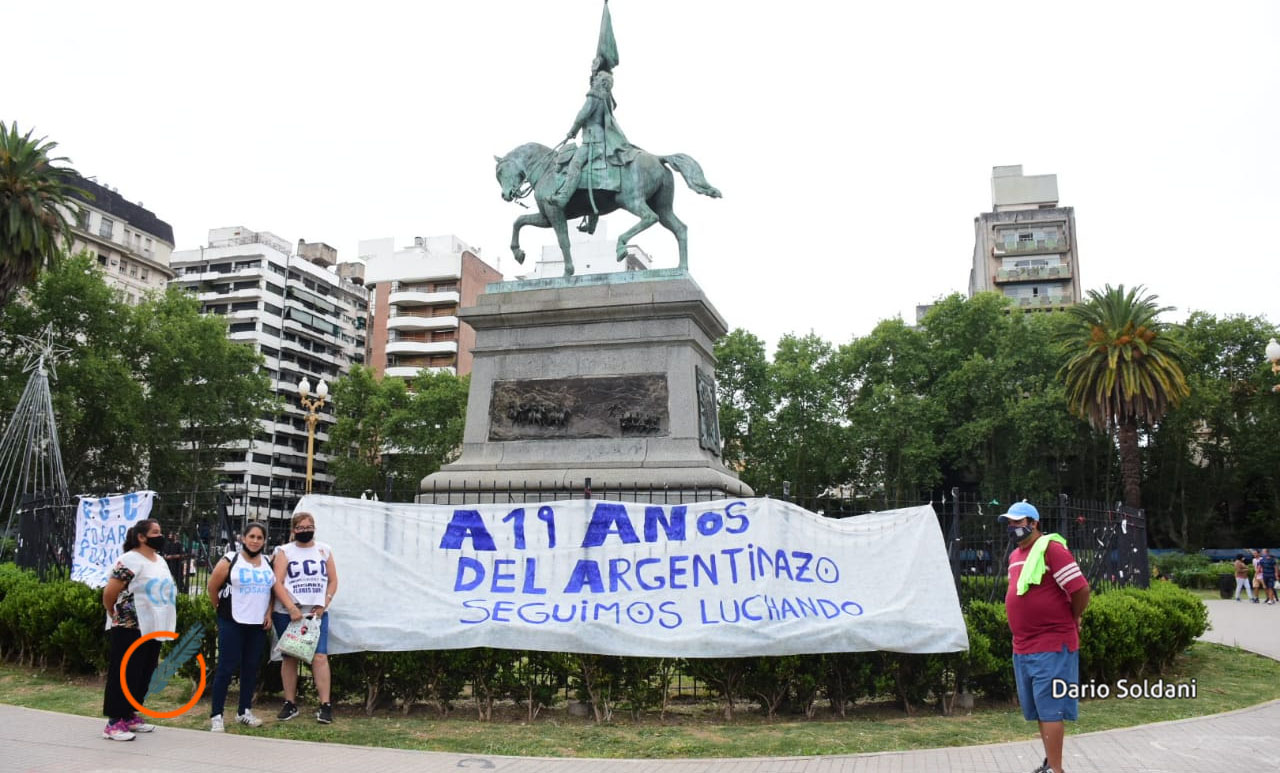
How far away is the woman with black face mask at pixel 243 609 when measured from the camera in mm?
8672

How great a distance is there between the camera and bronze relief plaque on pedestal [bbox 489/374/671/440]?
13438mm

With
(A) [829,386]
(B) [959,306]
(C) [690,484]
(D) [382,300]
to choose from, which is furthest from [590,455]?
(D) [382,300]

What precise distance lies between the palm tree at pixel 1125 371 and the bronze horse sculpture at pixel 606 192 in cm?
3149

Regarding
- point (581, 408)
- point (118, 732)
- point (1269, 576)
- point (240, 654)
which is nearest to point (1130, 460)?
point (1269, 576)

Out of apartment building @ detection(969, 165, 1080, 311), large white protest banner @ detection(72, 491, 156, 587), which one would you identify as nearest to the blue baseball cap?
large white protest banner @ detection(72, 491, 156, 587)

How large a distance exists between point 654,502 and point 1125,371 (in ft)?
115

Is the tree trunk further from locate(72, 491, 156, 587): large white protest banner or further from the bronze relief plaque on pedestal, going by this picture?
locate(72, 491, 156, 587): large white protest banner

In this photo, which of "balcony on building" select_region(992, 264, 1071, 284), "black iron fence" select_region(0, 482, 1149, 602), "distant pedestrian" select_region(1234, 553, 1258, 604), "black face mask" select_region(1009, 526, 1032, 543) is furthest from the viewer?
"balcony on building" select_region(992, 264, 1071, 284)

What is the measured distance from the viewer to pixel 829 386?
5334 cm

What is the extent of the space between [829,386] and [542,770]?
4756 centimetres

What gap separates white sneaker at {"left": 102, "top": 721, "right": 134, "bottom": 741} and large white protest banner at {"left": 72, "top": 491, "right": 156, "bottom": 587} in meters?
3.89

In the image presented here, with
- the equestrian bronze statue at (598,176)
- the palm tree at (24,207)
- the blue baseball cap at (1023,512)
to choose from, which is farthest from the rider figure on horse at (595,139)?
the palm tree at (24,207)

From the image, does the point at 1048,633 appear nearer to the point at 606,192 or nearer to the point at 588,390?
the point at 588,390

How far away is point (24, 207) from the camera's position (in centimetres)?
3189
